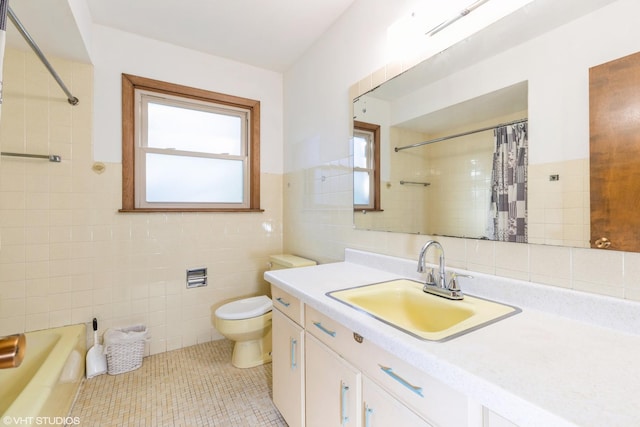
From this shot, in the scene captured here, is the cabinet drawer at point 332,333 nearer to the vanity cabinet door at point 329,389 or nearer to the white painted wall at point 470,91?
the vanity cabinet door at point 329,389

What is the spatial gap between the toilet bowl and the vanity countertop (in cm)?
104

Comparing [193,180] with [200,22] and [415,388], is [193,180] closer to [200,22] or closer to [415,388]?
[200,22]

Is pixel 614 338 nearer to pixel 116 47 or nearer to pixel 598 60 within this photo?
pixel 598 60

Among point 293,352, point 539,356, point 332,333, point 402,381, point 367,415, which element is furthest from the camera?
point 293,352

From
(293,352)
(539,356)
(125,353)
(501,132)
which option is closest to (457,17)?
(501,132)

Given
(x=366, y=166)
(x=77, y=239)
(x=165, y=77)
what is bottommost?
(x=77, y=239)

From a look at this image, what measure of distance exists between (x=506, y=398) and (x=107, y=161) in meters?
2.59

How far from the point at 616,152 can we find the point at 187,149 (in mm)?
2606

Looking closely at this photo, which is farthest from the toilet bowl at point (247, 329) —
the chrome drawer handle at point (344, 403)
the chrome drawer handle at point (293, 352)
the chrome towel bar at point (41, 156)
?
the chrome towel bar at point (41, 156)

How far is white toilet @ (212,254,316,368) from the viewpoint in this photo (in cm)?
192

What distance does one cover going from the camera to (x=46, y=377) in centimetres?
133

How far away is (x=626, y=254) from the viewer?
2.63 ft

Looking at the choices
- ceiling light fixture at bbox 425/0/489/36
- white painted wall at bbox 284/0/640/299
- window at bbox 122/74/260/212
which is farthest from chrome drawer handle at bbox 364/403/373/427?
window at bbox 122/74/260/212

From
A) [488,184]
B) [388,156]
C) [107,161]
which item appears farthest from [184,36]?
[488,184]
